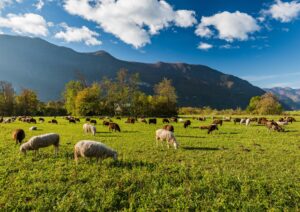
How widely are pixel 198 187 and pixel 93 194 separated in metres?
4.31

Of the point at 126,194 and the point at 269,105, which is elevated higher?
the point at 269,105

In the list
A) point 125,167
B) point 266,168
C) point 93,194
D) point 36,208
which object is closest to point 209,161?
point 266,168

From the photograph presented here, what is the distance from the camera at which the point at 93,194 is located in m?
8.19

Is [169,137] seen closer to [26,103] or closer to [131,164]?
[131,164]

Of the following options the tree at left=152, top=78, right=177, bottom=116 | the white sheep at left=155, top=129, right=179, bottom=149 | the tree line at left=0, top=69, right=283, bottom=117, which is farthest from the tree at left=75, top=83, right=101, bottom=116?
the white sheep at left=155, top=129, right=179, bottom=149

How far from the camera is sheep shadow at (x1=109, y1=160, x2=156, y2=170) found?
11305 millimetres

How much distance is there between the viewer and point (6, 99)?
89750 millimetres

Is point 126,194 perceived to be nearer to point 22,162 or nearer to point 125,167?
point 125,167

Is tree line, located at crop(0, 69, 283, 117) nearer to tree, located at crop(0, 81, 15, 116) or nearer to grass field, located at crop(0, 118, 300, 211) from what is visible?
tree, located at crop(0, 81, 15, 116)

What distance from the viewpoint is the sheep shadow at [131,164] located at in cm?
1130

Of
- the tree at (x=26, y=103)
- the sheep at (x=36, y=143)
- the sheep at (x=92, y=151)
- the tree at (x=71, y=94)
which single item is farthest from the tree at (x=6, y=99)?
the sheep at (x=92, y=151)

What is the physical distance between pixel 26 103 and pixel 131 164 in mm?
94352

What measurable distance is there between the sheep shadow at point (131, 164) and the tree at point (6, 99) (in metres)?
94.1

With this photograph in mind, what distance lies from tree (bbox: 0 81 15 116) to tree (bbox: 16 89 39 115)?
281 cm
